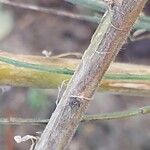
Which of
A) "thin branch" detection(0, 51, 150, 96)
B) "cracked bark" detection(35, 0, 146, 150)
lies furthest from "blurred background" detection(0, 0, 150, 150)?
"cracked bark" detection(35, 0, 146, 150)

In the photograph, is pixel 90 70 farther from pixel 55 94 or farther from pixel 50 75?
pixel 55 94

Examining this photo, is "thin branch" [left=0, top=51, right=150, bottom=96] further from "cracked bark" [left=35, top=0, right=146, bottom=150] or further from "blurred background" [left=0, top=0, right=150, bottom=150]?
"blurred background" [left=0, top=0, right=150, bottom=150]

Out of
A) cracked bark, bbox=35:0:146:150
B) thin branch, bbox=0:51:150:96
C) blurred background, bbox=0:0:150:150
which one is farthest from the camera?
blurred background, bbox=0:0:150:150

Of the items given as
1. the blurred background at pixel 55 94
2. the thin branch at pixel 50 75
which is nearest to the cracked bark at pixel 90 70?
the thin branch at pixel 50 75

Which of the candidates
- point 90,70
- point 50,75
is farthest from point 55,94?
point 90,70

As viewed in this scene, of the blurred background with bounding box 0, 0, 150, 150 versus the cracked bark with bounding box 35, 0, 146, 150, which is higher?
the blurred background with bounding box 0, 0, 150, 150

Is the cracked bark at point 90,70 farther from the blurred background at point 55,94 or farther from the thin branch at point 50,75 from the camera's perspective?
the blurred background at point 55,94
